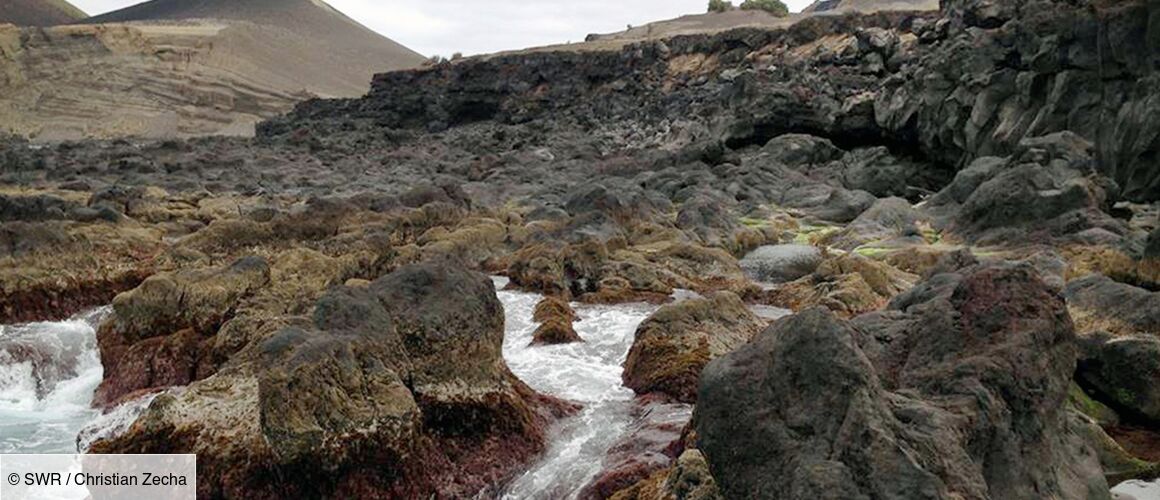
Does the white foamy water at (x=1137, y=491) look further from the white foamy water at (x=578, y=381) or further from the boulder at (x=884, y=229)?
the boulder at (x=884, y=229)

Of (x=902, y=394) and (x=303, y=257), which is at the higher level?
(x=902, y=394)

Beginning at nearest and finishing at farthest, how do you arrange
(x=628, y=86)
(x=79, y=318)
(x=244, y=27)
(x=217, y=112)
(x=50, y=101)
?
(x=79, y=318) → (x=628, y=86) → (x=50, y=101) → (x=217, y=112) → (x=244, y=27)

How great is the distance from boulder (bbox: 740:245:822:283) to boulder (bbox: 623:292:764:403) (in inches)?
291

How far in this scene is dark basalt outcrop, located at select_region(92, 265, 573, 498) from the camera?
869 cm

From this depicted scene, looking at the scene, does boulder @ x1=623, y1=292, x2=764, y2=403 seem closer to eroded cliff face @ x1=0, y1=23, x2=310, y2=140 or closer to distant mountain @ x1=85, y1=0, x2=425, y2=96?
eroded cliff face @ x1=0, y1=23, x2=310, y2=140

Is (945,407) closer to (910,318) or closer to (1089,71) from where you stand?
(910,318)

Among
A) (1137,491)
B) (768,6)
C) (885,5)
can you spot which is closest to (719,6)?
(768,6)

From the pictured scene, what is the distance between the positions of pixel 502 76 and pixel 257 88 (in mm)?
52922

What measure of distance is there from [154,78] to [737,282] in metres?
111

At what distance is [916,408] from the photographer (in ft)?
22.4

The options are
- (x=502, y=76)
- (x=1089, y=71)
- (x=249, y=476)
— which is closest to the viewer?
(x=249, y=476)

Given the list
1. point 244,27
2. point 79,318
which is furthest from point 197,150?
point 244,27

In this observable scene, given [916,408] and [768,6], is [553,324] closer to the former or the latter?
[916,408]

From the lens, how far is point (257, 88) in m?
122
